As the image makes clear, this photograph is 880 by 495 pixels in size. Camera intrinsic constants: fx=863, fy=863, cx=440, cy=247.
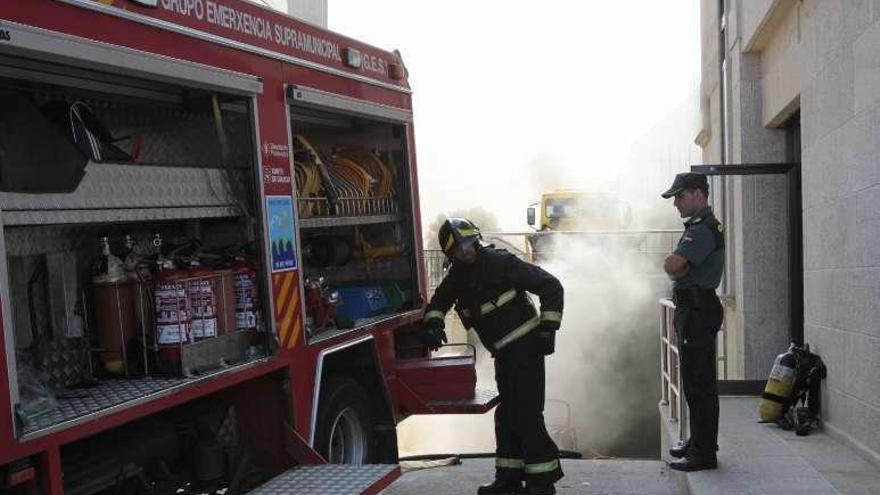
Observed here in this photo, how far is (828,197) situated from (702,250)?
1.46m

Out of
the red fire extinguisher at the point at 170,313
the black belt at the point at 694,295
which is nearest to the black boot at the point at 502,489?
the black belt at the point at 694,295

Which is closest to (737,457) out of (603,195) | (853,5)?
(853,5)

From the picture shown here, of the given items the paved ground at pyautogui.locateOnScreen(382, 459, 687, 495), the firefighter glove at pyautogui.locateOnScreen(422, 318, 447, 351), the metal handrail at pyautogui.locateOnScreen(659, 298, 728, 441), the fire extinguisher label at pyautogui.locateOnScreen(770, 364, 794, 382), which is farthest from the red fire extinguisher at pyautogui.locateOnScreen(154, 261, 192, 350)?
the fire extinguisher label at pyautogui.locateOnScreen(770, 364, 794, 382)

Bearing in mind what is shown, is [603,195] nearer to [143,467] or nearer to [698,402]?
[698,402]

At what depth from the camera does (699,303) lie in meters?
5.02

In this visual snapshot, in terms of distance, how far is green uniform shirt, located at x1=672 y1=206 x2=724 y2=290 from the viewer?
4949 millimetres

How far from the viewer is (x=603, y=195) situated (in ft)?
66.0

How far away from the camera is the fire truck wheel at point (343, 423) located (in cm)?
478

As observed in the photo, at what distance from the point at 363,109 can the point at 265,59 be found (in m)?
1.08

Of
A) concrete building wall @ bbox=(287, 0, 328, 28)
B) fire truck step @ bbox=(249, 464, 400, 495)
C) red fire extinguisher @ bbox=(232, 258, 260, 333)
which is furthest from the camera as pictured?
concrete building wall @ bbox=(287, 0, 328, 28)

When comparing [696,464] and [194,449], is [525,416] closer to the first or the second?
[696,464]

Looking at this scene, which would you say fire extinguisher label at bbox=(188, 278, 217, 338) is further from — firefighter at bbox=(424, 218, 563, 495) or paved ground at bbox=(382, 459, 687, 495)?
paved ground at bbox=(382, 459, 687, 495)

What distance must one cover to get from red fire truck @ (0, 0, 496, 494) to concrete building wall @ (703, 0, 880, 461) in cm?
233

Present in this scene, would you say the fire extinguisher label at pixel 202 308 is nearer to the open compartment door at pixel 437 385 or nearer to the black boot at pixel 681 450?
the open compartment door at pixel 437 385
